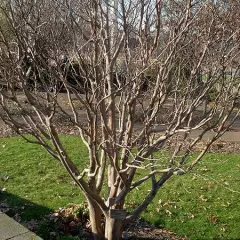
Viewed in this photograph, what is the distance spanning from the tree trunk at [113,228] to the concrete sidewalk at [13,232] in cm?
67

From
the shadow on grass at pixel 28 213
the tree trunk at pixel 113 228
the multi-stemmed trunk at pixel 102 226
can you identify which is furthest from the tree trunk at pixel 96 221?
the shadow on grass at pixel 28 213

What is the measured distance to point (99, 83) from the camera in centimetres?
320

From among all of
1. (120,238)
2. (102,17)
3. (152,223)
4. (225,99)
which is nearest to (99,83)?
(102,17)

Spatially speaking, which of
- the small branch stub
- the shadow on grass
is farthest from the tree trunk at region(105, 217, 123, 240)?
the shadow on grass

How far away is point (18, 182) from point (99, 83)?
3.53 m

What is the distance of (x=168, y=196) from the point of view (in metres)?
5.64

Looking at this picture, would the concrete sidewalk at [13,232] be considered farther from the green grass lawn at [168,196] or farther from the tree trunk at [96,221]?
the tree trunk at [96,221]

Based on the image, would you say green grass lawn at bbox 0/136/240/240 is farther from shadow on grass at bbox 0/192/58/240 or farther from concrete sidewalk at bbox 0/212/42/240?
concrete sidewalk at bbox 0/212/42/240

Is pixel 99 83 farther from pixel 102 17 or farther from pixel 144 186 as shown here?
pixel 144 186

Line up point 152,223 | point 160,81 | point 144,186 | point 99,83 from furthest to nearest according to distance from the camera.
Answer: point 144,186 → point 152,223 → point 160,81 → point 99,83

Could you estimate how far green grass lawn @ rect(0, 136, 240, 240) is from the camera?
4762mm

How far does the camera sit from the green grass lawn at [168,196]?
476 cm

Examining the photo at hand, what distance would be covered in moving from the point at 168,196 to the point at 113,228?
78.5 inches

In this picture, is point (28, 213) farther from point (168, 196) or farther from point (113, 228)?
point (168, 196)
